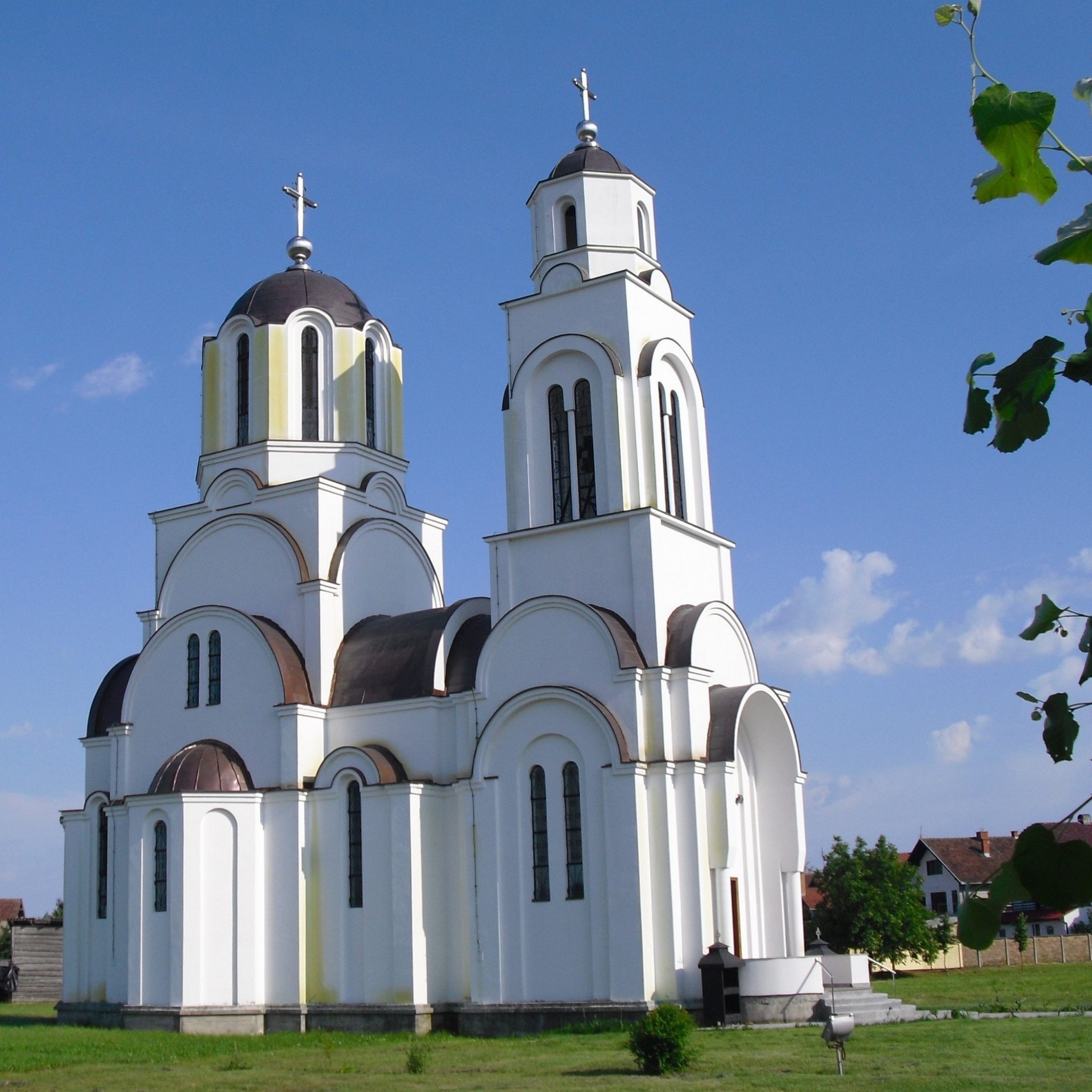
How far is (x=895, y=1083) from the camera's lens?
11688 millimetres

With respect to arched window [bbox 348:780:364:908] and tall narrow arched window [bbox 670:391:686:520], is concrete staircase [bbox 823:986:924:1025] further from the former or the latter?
tall narrow arched window [bbox 670:391:686:520]

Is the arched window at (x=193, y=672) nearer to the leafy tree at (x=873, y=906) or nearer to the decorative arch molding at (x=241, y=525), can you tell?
the decorative arch molding at (x=241, y=525)

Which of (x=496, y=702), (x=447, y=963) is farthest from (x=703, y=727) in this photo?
(x=447, y=963)

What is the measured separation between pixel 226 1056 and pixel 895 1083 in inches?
356

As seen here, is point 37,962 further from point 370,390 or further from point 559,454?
point 559,454

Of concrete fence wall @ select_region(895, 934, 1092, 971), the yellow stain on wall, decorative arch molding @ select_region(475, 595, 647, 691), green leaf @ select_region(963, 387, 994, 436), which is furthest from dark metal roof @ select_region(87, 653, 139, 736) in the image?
green leaf @ select_region(963, 387, 994, 436)

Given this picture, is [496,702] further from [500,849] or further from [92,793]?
[92,793]

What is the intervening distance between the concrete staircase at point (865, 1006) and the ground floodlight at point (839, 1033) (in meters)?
5.32

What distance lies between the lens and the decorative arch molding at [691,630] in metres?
19.2

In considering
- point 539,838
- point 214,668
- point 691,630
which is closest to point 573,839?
point 539,838

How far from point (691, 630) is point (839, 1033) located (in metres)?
7.63

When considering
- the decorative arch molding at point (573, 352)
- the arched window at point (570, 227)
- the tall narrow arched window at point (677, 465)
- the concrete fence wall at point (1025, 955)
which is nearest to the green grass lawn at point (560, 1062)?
the tall narrow arched window at point (677, 465)

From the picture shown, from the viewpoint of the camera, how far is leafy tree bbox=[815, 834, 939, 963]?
30391 mm

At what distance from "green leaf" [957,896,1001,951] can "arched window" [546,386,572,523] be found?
744 inches
